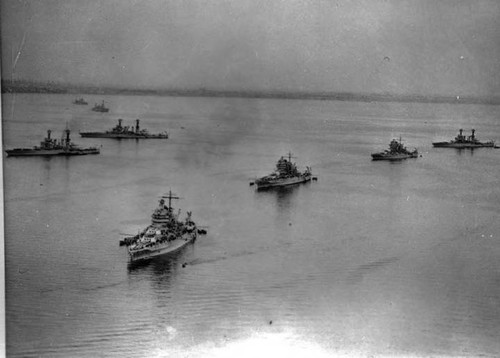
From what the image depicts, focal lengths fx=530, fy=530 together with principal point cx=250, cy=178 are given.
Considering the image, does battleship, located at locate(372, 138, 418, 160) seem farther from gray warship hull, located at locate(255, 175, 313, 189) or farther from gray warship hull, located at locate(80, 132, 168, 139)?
gray warship hull, located at locate(80, 132, 168, 139)

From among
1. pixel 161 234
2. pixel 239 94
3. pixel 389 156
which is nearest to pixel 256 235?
pixel 161 234

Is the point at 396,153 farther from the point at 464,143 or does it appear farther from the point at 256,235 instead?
the point at 256,235

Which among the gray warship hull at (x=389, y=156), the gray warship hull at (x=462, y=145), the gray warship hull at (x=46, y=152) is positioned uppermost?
the gray warship hull at (x=462, y=145)

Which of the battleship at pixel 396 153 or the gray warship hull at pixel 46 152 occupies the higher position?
the battleship at pixel 396 153

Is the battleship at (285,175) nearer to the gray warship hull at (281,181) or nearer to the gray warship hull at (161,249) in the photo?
the gray warship hull at (281,181)

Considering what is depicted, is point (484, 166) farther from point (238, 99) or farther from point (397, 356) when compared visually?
point (238, 99)

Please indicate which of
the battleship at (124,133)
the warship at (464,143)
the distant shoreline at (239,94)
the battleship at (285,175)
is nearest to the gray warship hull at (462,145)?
the warship at (464,143)

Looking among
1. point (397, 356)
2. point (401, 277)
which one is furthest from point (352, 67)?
point (397, 356)
